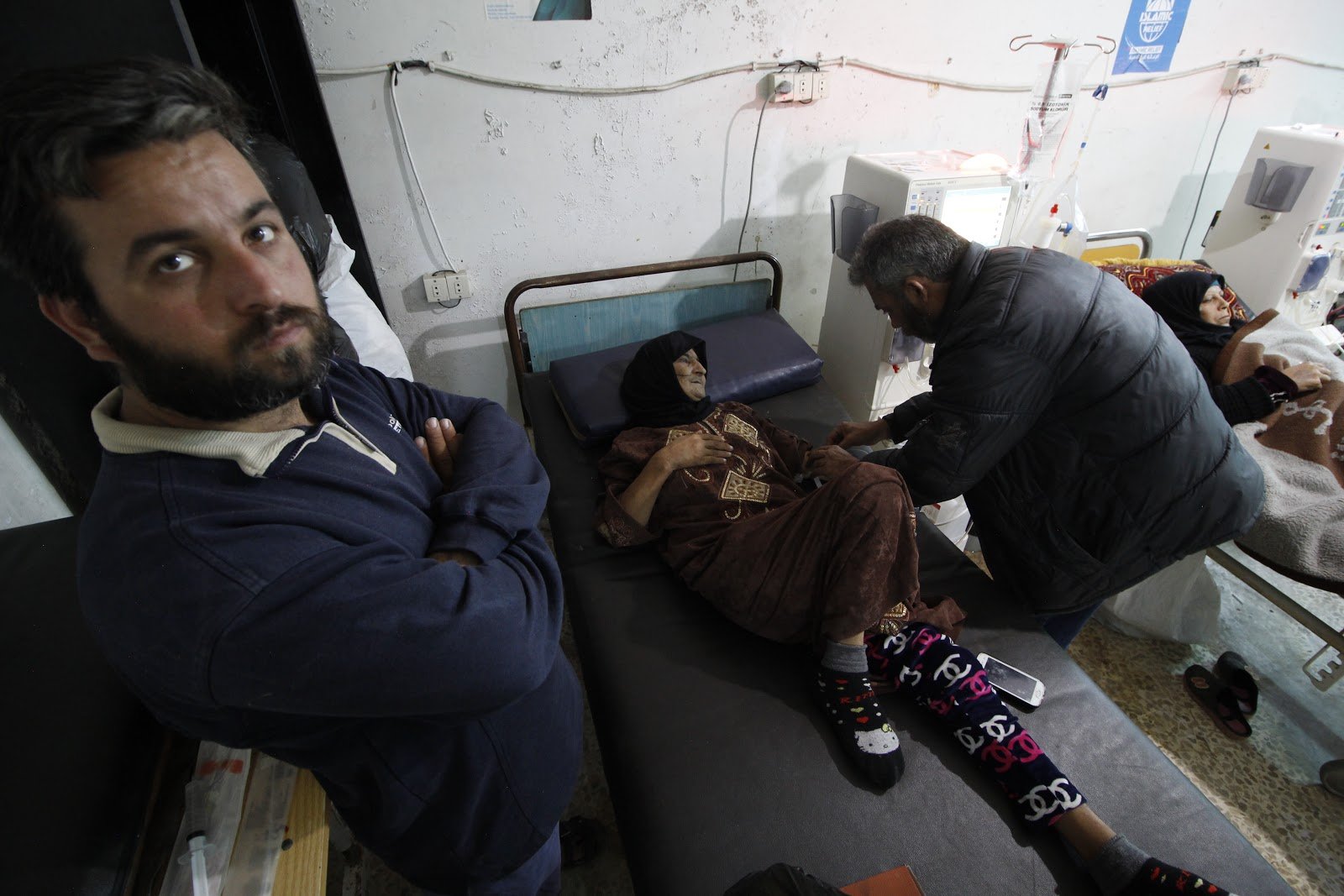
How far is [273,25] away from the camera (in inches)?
65.9

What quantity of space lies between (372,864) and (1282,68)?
5023 millimetres

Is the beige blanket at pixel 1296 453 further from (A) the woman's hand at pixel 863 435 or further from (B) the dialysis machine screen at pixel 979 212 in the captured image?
(A) the woman's hand at pixel 863 435

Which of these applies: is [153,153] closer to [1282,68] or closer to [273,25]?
[273,25]

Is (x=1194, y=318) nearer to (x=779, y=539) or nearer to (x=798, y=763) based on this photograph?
(x=779, y=539)

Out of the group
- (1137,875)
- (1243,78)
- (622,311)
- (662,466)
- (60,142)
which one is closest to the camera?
(60,142)

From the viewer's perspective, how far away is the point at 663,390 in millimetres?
2014

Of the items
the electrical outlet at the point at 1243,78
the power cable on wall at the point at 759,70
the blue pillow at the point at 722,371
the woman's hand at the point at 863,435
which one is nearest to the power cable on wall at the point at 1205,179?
the electrical outlet at the point at 1243,78

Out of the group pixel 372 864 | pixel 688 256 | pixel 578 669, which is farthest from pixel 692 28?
pixel 372 864

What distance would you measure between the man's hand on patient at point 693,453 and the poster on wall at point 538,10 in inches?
57.7

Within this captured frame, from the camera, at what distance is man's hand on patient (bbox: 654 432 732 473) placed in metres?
1.75

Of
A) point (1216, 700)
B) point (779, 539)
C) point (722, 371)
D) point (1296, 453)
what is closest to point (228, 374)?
point (779, 539)

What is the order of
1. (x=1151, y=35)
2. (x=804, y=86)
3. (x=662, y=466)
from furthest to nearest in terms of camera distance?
(x=1151, y=35)
(x=804, y=86)
(x=662, y=466)

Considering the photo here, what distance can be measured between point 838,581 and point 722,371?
1.15m

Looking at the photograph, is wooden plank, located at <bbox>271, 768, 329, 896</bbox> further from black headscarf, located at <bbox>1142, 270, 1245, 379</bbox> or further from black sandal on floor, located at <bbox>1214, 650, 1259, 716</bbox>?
black headscarf, located at <bbox>1142, 270, 1245, 379</bbox>
